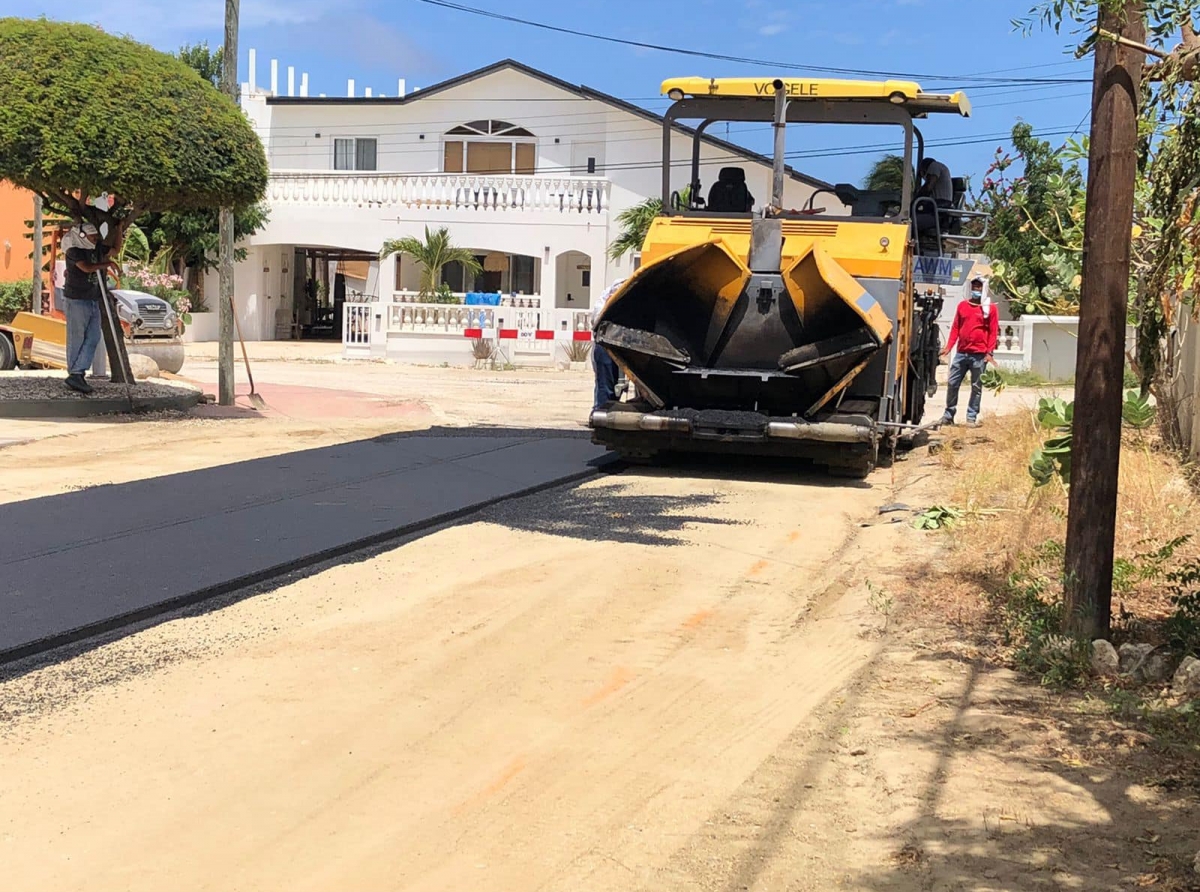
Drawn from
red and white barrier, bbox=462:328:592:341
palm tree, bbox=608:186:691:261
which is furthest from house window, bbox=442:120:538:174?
red and white barrier, bbox=462:328:592:341

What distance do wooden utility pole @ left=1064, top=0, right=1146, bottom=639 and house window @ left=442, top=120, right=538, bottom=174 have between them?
31.0 m

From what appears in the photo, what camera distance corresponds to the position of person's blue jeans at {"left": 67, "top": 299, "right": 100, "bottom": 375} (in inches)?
595

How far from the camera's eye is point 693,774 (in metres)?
4.50

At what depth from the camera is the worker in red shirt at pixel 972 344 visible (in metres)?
15.2

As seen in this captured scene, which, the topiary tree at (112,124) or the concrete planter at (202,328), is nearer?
Answer: the topiary tree at (112,124)

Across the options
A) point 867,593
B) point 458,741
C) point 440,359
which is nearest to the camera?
point 458,741

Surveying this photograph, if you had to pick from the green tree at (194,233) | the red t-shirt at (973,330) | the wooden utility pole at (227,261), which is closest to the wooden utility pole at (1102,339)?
the red t-shirt at (973,330)

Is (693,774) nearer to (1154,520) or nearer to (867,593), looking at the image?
(867,593)

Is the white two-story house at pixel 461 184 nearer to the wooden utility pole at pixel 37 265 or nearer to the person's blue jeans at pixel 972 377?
the wooden utility pole at pixel 37 265

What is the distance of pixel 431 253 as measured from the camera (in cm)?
3106

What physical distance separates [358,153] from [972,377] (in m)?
25.2

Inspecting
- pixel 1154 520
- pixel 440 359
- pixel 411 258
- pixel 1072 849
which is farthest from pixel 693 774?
pixel 411 258

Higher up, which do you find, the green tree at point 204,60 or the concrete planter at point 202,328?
the green tree at point 204,60

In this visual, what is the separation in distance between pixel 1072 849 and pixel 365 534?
4.94m
